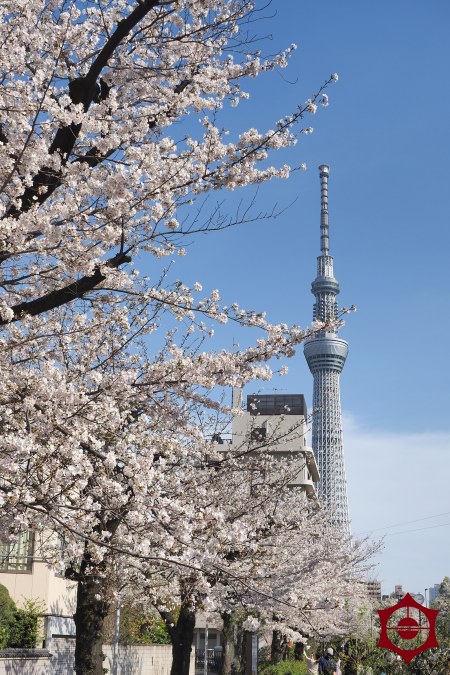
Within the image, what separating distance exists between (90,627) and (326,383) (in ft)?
488

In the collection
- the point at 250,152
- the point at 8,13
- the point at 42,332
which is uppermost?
the point at 8,13

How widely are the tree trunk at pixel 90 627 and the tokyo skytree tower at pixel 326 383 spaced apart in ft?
394

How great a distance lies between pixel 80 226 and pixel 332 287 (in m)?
171

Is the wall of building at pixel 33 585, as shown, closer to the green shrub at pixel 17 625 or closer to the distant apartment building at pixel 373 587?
the green shrub at pixel 17 625

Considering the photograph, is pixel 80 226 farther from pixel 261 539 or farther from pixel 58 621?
pixel 58 621

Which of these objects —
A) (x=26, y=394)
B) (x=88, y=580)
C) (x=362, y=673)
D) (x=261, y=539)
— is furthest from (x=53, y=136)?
(x=362, y=673)

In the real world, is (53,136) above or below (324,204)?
below

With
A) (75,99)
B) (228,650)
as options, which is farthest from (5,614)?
(75,99)

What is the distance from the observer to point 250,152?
7688 millimetres

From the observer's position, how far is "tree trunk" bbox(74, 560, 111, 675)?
11.6 m

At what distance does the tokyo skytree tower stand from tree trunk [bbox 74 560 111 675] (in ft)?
394

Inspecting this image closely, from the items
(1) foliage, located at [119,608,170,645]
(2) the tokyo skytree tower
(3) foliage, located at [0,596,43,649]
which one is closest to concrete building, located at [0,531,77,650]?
(3) foliage, located at [0,596,43,649]

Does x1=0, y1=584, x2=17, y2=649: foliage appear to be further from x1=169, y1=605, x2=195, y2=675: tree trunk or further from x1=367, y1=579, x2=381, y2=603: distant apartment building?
x1=367, y1=579, x2=381, y2=603: distant apartment building

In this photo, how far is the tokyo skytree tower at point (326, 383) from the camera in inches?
5817
